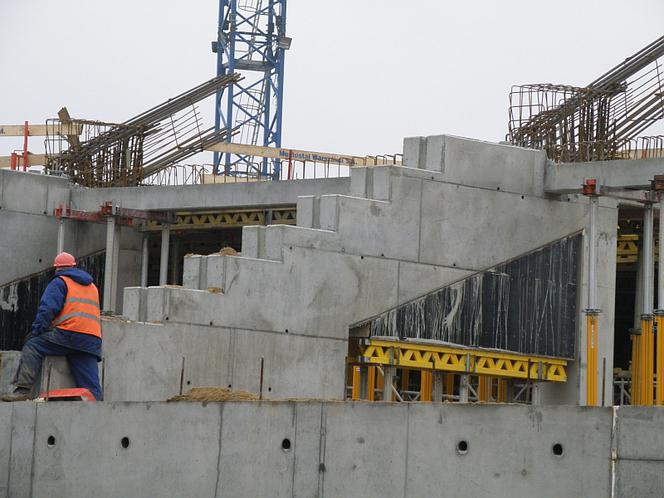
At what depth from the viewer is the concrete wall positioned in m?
15.2

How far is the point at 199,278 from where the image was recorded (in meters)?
27.5

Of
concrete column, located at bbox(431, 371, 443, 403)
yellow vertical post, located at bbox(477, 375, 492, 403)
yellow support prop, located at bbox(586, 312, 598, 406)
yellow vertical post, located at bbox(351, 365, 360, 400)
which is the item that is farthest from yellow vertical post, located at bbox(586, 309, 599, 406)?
yellow vertical post, located at bbox(351, 365, 360, 400)

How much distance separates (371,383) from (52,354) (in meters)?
13.5

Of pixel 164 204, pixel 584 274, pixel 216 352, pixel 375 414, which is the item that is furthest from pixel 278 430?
pixel 164 204

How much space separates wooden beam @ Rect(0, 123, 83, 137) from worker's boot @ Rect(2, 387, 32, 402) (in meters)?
A: 20.7

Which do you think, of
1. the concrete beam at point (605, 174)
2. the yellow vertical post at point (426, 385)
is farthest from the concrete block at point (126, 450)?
the yellow vertical post at point (426, 385)

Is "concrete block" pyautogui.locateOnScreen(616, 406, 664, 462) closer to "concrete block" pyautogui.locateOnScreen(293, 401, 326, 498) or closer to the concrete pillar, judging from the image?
"concrete block" pyautogui.locateOnScreen(293, 401, 326, 498)

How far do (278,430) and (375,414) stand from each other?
3.75 feet

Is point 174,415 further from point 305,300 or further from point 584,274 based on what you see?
point 584,274

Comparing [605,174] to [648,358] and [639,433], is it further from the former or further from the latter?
[639,433]

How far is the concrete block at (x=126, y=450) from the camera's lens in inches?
681

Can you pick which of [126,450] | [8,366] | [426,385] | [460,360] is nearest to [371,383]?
[426,385]

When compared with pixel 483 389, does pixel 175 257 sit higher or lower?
higher

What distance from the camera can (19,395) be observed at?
63.8ft
